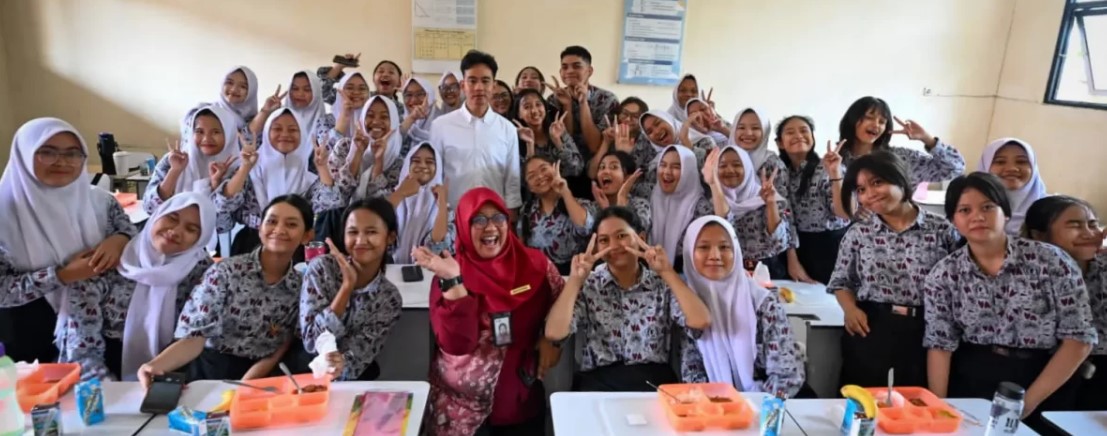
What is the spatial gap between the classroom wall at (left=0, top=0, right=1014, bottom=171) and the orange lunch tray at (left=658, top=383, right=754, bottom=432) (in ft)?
14.2

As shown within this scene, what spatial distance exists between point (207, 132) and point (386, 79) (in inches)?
54.5

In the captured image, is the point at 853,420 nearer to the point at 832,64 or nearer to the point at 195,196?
the point at 195,196

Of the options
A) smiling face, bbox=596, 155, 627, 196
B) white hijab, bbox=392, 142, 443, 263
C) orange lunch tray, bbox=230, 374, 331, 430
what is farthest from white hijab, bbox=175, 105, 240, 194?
smiling face, bbox=596, 155, 627, 196

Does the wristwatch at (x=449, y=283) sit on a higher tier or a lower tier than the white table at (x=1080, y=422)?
higher

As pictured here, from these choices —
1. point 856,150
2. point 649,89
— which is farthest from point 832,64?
point 856,150

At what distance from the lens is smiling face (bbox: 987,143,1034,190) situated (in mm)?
2822

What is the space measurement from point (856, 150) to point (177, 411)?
3313 mm

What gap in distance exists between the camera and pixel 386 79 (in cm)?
427

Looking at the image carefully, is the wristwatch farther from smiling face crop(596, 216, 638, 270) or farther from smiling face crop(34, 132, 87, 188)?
smiling face crop(34, 132, 87, 188)

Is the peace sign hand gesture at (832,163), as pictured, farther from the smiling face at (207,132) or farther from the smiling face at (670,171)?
the smiling face at (207,132)

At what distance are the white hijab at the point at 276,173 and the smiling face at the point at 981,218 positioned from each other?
3060 millimetres

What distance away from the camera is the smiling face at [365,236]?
2123 millimetres

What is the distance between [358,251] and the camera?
2129 millimetres

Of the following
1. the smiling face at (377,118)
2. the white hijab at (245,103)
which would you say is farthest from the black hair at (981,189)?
the white hijab at (245,103)
